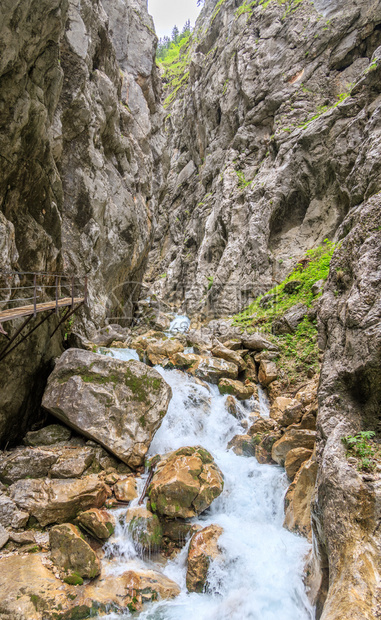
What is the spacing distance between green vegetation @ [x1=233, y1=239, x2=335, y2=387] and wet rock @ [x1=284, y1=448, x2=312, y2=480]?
12.8 ft

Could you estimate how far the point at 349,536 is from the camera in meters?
3.23

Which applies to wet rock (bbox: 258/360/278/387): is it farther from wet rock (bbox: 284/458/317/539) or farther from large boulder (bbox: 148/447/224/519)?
wet rock (bbox: 284/458/317/539)

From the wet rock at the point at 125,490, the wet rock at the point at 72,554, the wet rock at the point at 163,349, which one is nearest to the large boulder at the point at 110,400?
the wet rock at the point at 125,490

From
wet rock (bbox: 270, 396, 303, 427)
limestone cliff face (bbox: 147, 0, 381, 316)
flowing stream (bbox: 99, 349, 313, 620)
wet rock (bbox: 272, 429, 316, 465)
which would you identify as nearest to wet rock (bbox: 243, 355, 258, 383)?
wet rock (bbox: 270, 396, 303, 427)

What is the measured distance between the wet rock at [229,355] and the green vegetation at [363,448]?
9190 millimetres

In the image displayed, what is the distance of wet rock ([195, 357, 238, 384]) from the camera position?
12.5 m

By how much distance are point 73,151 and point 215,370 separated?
41.6 ft

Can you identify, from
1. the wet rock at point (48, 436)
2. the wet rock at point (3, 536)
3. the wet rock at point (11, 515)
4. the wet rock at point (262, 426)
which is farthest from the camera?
the wet rock at point (262, 426)

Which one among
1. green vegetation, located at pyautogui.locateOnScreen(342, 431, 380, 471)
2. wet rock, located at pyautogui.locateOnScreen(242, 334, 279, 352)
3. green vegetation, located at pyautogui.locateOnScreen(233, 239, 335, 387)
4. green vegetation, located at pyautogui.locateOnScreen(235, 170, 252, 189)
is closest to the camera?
green vegetation, located at pyautogui.locateOnScreen(342, 431, 380, 471)

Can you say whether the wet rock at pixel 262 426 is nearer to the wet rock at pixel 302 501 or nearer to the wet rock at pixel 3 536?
the wet rock at pixel 302 501

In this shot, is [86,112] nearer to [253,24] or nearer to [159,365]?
[159,365]

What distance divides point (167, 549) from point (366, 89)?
64.8 feet

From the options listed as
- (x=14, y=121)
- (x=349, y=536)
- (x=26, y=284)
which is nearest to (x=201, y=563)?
(x=349, y=536)

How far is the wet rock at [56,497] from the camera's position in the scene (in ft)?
19.8
